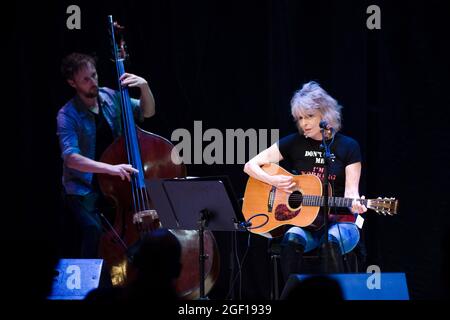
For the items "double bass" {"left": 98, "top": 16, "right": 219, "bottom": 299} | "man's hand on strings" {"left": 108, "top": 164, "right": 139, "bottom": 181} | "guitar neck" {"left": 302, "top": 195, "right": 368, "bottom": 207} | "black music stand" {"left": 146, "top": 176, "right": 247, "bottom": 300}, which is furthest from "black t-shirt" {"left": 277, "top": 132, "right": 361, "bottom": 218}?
"man's hand on strings" {"left": 108, "top": 164, "right": 139, "bottom": 181}

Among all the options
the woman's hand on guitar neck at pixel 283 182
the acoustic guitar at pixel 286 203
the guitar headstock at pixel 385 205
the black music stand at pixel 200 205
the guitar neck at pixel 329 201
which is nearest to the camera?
the black music stand at pixel 200 205

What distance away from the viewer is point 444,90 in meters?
5.37

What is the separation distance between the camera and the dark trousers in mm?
4824

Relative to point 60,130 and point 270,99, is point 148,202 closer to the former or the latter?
point 60,130

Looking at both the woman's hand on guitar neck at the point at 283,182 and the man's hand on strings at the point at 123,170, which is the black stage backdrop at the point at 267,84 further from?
the man's hand on strings at the point at 123,170

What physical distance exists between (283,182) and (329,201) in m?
0.39

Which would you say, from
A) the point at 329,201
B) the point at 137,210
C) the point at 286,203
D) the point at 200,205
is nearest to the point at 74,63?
the point at 137,210

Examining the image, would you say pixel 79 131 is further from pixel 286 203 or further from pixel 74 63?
pixel 286 203

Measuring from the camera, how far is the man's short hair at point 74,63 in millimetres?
4988

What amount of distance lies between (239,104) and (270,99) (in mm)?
280

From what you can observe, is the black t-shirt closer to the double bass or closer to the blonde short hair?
the blonde short hair

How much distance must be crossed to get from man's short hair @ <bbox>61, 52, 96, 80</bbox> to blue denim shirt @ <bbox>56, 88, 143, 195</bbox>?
19cm

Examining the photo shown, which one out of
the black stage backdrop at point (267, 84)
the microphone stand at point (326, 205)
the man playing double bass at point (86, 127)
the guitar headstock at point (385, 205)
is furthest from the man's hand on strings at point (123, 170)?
the guitar headstock at point (385, 205)

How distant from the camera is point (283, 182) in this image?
15.7 feet
